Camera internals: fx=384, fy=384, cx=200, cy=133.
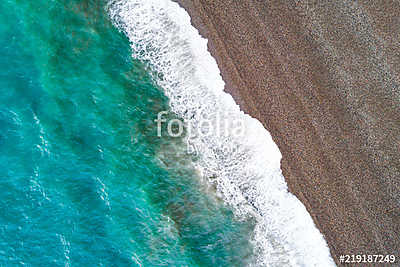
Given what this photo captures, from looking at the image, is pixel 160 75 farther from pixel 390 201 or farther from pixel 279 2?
pixel 390 201

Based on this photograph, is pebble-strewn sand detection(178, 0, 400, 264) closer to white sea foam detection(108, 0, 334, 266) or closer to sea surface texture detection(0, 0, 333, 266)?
white sea foam detection(108, 0, 334, 266)

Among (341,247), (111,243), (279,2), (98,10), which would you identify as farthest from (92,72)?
(341,247)

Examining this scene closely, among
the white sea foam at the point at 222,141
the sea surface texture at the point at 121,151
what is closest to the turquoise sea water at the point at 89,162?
the sea surface texture at the point at 121,151

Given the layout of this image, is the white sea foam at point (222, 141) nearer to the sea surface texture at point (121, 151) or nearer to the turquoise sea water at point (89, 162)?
the sea surface texture at point (121, 151)

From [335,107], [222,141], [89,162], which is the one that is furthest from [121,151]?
[335,107]

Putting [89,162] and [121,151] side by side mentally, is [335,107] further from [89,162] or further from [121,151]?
[89,162]
